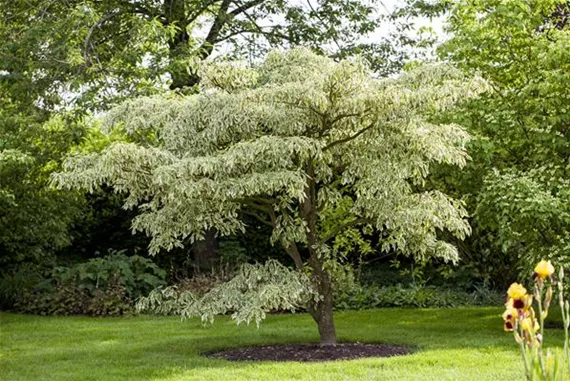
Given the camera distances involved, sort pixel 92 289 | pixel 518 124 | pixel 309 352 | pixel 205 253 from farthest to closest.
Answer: pixel 205 253 → pixel 92 289 → pixel 518 124 → pixel 309 352

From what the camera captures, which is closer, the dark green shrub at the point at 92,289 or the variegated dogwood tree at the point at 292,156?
the variegated dogwood tree at the point at 292,156

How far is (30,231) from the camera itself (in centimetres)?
1351

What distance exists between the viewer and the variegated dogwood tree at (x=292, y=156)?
778 centimetres

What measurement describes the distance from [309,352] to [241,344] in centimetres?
112

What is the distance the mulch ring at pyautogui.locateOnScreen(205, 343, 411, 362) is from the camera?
8.27m

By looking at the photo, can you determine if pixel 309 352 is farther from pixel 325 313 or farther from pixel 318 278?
pixel 318 278

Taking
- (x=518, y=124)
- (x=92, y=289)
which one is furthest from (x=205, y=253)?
(x=518, y=124)

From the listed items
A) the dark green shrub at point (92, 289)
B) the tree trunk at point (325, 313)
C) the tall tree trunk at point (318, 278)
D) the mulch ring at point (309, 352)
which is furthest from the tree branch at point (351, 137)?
the dark green shrub at point (92, 289)

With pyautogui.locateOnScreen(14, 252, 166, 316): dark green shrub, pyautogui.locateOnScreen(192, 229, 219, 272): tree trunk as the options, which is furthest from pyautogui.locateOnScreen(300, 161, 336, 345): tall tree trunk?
pyautogui.locateOnScreen(192, 229, 219, 272): tree trunk

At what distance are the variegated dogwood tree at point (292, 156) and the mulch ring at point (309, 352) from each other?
26 centimetres

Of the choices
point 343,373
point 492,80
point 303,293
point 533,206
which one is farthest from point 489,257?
point 343,373

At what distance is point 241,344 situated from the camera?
938 centimetres

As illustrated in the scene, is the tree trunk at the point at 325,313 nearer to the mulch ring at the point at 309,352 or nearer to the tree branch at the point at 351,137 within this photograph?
the mulch ring at the point at 309,352

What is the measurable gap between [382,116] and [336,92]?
0.59 meters
